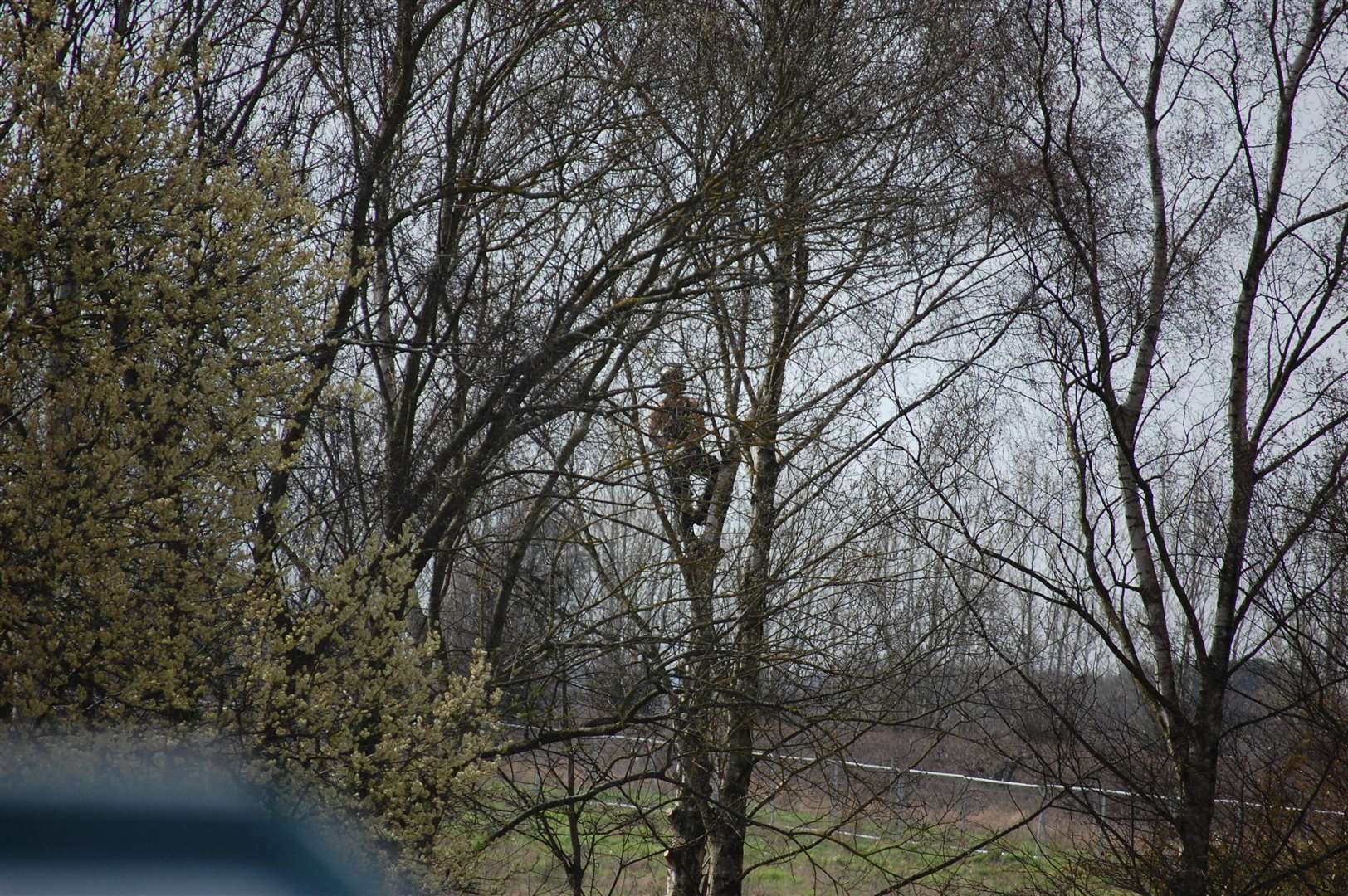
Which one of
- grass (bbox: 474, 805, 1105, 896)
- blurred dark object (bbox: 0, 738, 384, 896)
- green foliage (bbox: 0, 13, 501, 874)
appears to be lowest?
grass (bbox: 474, 805, 1105, 896)

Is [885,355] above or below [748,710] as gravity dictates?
above

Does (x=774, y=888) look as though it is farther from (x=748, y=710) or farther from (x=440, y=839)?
(x=440, y=839)

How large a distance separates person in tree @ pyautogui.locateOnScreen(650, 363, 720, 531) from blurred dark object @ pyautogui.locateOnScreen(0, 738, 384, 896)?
390 centimetres

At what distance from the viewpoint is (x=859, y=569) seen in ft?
23.8

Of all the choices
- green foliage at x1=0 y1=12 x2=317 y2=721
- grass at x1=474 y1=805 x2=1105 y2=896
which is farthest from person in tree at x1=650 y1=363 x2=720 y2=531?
green foliage at x1=0 y1=12 x2=317 y2=721

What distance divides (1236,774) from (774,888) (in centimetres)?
708

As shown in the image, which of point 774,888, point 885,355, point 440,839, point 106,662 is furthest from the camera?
point 774,888

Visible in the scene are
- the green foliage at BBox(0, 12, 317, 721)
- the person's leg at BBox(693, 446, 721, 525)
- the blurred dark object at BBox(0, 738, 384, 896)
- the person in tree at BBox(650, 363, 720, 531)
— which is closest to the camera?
the blurred dark object at BBox(0, 738, 384, 896)

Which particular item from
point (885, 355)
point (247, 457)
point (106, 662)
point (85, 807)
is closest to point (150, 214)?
point (247, 457)

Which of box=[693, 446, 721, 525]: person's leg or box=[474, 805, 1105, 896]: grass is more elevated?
box=[693, 446, 721, 525]: person's leg

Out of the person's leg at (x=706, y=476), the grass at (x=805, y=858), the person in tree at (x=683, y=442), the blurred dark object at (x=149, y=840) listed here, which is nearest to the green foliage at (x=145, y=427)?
the blurred dark object at (x=149, y=840)

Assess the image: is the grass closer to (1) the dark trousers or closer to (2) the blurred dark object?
(1) the dark trousers

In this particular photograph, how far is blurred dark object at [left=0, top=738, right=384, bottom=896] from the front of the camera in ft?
5.60

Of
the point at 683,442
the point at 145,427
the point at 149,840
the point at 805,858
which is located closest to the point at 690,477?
the point at 683,442
